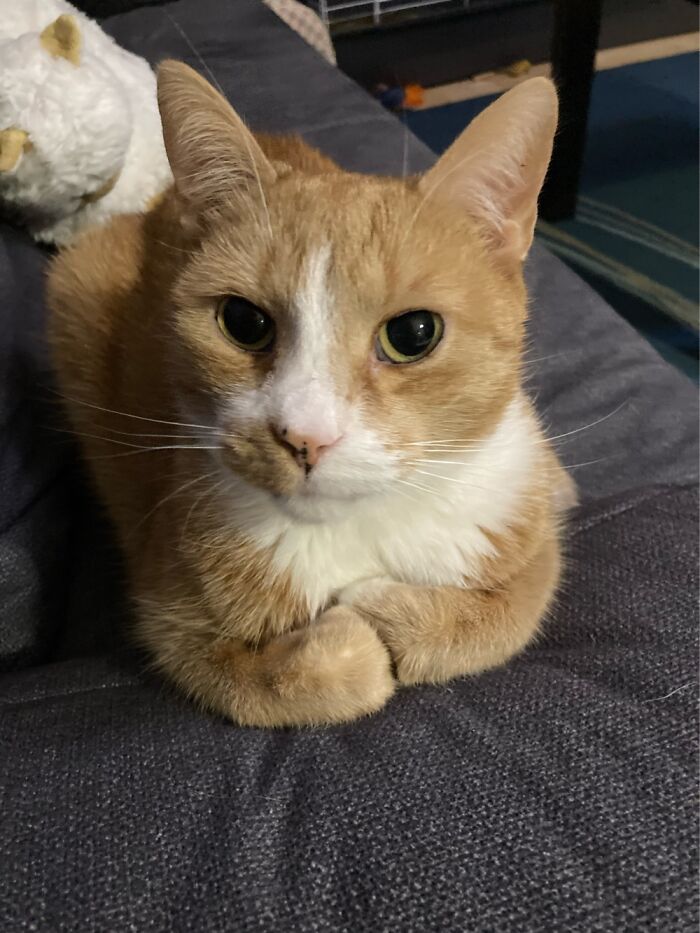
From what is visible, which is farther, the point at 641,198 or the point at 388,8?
the point at 388,8

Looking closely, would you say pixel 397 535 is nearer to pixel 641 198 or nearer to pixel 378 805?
pixel 378 805

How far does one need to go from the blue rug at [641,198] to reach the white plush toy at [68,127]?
3.68ft

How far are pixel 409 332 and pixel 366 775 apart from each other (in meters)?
0.42

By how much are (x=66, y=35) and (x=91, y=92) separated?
0.31 ft

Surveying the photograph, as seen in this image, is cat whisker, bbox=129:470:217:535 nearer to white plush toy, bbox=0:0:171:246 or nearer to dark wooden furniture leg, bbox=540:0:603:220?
white plush toy, bbox=0:0:171:246

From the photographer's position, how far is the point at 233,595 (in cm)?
89

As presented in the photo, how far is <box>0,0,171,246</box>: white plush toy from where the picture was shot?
1.22 m

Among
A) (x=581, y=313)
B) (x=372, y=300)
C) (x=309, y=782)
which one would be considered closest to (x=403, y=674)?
(x=309, y=782)

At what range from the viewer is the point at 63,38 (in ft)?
4.16

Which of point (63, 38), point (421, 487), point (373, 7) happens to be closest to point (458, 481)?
point (421, 487)

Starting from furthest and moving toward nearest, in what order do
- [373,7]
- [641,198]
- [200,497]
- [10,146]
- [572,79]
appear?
[373,7], [641,198], [572,79], [10,146], [200,497]

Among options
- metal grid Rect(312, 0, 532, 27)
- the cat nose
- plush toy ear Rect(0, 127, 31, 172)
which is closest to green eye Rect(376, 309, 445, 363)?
the cat nose

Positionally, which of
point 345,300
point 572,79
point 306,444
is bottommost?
point 306,444

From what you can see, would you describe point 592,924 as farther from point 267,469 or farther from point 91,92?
point 91,92
